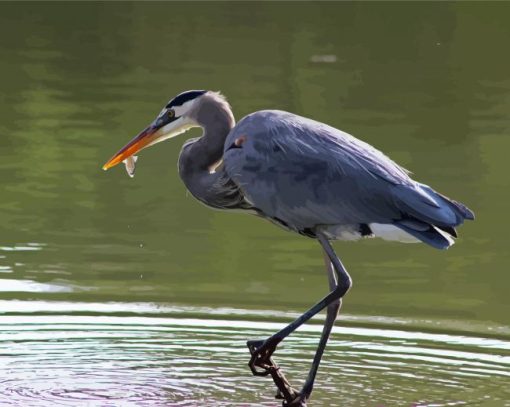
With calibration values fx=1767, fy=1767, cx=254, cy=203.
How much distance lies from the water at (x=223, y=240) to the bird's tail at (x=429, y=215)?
82 centimetres

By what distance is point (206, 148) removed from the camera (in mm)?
8781

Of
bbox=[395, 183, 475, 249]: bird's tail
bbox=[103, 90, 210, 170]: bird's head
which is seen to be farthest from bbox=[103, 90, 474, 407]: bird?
bbox=[103, 90, 210, 170]: bird's head

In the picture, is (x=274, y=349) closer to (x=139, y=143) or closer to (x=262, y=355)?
(x=262, y=355)

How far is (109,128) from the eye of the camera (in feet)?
53.3

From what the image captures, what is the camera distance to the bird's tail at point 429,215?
25.8 ft

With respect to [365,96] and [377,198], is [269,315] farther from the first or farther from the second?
[365,96]

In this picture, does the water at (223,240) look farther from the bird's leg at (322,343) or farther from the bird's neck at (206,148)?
the bird's neck at (206,148)

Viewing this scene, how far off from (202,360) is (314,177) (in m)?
1.28

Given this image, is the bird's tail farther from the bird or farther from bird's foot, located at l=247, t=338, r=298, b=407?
bird's foot, located at l=247, t=338, r=298, b=407

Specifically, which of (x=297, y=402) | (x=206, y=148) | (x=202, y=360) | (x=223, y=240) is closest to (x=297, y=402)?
(x=297, y=402)

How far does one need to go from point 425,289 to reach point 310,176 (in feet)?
9.24

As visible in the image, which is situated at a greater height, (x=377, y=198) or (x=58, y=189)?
(x=377, y=198)

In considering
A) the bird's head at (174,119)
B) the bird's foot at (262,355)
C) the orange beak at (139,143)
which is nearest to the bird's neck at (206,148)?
the bird's head at (174,119)

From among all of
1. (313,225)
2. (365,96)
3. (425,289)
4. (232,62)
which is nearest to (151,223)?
(425,289)
